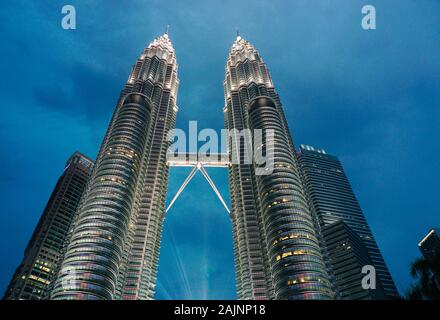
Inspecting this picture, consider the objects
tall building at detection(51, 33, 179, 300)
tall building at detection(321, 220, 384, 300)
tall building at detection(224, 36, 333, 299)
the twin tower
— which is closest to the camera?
tall building at detection(51, 33, 179, 300)

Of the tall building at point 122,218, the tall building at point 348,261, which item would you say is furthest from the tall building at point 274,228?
the tall building at point 122,218

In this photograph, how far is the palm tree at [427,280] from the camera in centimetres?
2130

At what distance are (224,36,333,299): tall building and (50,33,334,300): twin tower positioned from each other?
37 centimetres

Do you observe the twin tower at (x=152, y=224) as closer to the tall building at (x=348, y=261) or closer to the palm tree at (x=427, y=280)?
the tall building at (x=348, y=261)

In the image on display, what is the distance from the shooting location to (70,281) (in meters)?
109

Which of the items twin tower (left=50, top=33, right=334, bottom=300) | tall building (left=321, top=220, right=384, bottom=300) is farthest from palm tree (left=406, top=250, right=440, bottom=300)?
tall building (left=321, top=220, right=384, bottom=300)

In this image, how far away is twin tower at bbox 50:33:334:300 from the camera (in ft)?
382

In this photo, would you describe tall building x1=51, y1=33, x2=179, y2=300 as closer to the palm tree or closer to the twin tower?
the twin tower

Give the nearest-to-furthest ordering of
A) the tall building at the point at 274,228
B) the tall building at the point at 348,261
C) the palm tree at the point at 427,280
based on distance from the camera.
A: the palm tree at the point at 427,280 → the tall building at the point at 274,228 → the tall building at the point at 348,261

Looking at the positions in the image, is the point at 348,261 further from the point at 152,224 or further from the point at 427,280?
the point at 427,280

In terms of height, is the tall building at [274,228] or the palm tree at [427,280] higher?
the tall building at [274,228]

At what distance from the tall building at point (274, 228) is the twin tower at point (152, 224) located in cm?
37

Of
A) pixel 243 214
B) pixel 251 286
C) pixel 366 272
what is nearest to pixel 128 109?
pixel 243 214

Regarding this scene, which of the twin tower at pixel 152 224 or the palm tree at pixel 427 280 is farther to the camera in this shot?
the twin tower at pixel 152 224
